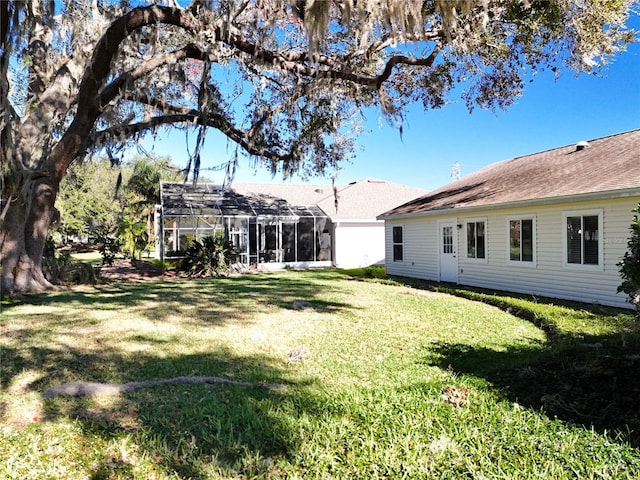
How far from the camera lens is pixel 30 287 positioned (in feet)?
36.9

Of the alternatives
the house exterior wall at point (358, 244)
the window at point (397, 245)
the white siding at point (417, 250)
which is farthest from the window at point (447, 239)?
the house exterior wall at point (358, 244)

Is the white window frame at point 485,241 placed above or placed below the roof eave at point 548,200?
below

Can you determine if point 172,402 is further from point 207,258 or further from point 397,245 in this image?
point 397,245

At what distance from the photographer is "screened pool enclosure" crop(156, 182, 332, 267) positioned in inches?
806

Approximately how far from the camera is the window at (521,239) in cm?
1154

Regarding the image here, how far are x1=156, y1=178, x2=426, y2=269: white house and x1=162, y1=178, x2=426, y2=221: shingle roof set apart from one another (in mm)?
47

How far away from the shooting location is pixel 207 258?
1780 centimetres

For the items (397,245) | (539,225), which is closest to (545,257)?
(539,225)

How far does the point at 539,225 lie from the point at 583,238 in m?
1.28

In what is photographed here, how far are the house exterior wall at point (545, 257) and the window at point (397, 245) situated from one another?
1749 millimetres

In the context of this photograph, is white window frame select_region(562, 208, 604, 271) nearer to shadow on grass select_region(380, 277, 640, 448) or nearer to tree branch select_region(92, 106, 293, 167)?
shadow on grass select_region(380, 277, 640, 448)

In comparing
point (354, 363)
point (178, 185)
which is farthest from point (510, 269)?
point (178, 185)

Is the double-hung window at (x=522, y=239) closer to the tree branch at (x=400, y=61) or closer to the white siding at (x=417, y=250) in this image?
the white siding at (x=417, y=250)

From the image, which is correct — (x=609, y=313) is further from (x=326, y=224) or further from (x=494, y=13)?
(x=326, y=224)
